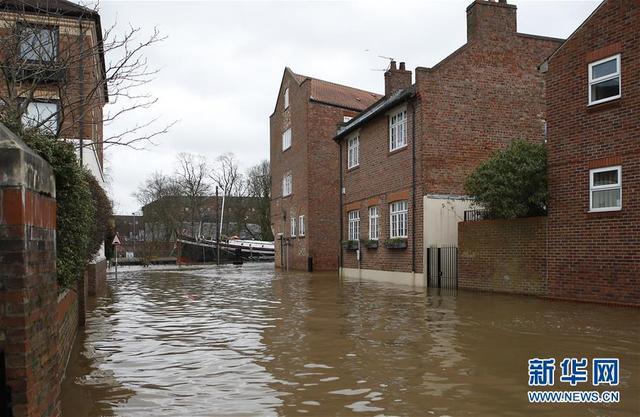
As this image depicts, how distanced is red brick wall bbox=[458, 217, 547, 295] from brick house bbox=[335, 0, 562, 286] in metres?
1.99

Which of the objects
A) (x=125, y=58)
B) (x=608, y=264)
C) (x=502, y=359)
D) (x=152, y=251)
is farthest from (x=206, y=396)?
(x=152, y=251)

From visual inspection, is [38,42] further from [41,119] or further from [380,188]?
[380,188]

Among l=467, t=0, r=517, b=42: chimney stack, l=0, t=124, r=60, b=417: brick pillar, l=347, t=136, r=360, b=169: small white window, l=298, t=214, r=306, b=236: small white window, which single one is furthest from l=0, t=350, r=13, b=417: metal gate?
l=298, t=214, r=306, b=236: small white window

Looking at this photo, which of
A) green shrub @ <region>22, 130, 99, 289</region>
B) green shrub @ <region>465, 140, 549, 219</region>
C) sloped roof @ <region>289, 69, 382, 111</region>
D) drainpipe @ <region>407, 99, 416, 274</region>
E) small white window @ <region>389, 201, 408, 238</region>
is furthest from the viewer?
sloped roof @ <region>289, 69, 382, 111</region>

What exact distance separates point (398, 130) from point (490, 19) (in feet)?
17.5

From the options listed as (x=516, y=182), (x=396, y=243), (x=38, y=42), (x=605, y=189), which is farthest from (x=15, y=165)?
(x=396, y=243)

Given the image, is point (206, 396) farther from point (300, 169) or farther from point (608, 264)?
point (300, 169)

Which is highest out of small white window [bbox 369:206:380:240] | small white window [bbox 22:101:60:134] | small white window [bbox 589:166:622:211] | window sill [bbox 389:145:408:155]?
window sill [bbox 389:145:408:155]

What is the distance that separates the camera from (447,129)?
21.2 m

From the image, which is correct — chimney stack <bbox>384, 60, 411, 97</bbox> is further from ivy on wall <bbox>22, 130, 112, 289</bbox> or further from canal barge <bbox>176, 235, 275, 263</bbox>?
canal barge <bbox>176, 235, 275, 263</bbox>

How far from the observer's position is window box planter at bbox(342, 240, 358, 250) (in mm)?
26672

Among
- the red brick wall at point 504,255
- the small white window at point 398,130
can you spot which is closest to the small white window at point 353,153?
the small white window at point 398,130

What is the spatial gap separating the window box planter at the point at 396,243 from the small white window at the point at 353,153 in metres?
5.23

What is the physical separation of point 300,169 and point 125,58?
84.8ft
